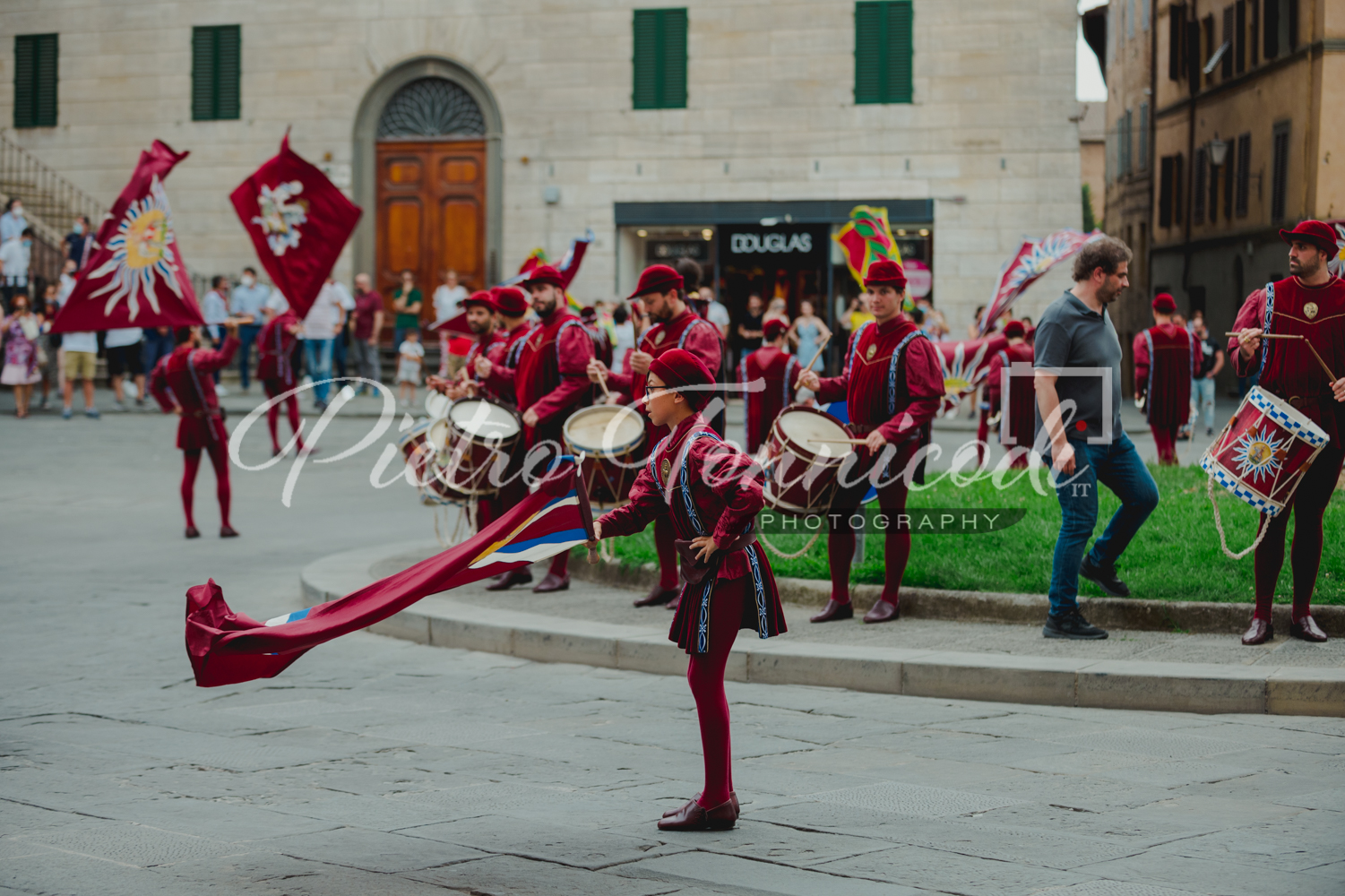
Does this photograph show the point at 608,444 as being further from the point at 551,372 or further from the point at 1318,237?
the point at 1318,237

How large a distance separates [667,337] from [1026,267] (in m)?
9.63

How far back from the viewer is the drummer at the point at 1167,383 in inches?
597

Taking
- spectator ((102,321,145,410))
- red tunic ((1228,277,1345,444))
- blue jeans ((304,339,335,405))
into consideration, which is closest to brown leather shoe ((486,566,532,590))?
red tunic ((1228,277,1345,444))

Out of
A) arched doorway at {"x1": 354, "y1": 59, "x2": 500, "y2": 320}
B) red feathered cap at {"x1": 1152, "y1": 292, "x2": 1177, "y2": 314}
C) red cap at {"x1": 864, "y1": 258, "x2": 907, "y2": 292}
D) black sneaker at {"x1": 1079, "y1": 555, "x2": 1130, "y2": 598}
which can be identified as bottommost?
black sneaker at {"x1": 1079, "y1": 555, "x2": 1130, "y2": 598}

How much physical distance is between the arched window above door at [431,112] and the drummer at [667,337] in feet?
71.3

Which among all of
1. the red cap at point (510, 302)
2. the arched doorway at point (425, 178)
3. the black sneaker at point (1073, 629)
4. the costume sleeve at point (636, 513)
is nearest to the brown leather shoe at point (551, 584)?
the red cap at point (510, 302)

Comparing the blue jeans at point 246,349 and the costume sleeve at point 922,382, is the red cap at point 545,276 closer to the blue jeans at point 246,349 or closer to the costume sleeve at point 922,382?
the costume sleeve at point 922,382

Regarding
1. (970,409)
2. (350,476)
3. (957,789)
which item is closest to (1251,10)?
(970,409)

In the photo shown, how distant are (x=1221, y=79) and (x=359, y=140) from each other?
757 inches

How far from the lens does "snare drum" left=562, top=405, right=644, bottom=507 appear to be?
9.43 meters

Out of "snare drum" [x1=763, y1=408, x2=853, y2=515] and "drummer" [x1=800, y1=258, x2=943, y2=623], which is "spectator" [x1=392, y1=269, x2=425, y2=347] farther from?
"snare drum" [x1=763, y1=408, x2=853, y2=515]

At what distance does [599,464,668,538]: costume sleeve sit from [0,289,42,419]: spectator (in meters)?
21.0

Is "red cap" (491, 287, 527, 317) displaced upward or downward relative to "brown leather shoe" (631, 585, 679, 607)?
upward

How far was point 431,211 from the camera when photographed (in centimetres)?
3030
